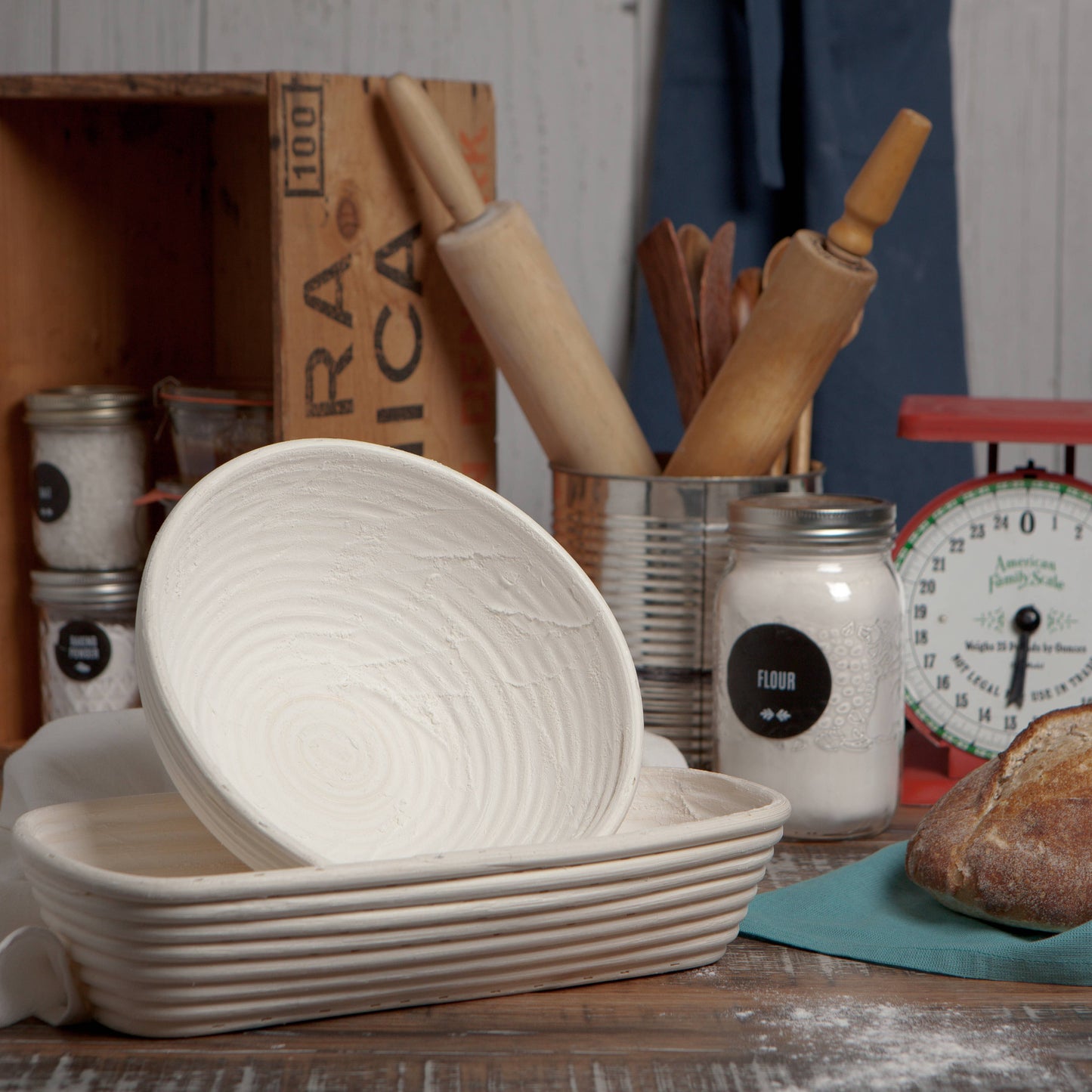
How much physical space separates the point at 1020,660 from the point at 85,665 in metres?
0.68

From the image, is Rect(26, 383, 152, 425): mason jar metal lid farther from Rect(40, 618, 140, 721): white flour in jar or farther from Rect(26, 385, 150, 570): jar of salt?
Rect(40, 618, 140, 721): white flour in jar

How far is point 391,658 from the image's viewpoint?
0.72m

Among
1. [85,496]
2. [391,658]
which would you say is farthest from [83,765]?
[85,496]

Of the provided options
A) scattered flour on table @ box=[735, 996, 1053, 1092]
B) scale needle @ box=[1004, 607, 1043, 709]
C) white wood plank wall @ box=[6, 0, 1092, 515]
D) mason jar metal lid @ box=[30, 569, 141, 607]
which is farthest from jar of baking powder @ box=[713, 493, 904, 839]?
white wood plank wall @ box=[6, 0, 1092, 515]

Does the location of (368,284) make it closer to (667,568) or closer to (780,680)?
(667,568)

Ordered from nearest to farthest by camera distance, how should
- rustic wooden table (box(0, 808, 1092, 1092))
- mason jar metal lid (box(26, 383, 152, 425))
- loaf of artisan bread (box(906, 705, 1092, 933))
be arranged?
rustic wooden table (box(0, 808, 1092, 1092)) → loaf of artisan bread (box(906, 705, 1092, 933)) → mason jar metal lid (box(26, 383, 152, 425))

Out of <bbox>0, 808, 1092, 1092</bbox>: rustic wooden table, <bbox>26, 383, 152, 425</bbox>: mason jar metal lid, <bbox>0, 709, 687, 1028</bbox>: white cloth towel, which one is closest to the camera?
<bbox>0, 808, 1092, 1092</bbox>: rustic wooden table

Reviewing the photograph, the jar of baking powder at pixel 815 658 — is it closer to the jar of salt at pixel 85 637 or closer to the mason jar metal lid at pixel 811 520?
the mason jar metal lid at pixel 811 520

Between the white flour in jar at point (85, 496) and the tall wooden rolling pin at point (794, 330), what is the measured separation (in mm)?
435

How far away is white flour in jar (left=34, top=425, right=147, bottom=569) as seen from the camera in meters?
1.01

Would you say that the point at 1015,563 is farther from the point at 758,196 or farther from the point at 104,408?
the point at 104,408

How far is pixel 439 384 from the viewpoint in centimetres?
101

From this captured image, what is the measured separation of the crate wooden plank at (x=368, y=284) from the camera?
2.92 ft

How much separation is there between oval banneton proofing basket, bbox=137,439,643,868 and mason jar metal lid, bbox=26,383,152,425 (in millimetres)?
386
